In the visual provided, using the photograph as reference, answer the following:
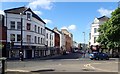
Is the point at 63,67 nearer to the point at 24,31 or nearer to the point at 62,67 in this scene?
the point at 62,67

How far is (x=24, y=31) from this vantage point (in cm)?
6631

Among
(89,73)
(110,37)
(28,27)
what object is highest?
(28,27)

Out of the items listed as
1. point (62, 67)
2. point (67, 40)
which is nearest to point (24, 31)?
point (62, 67)

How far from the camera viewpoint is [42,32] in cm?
8119

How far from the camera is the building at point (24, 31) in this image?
64225 millimetres

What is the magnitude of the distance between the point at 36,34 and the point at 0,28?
1611cm

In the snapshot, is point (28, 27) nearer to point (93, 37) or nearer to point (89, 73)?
point (93, 37)

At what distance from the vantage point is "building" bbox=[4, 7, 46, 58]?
64.2 m

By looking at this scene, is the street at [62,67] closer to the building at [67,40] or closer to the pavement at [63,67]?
the pavement at [63,67]

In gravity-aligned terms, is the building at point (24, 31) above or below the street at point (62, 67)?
above

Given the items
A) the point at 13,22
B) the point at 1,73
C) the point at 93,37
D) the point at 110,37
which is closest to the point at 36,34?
the point at 13,22

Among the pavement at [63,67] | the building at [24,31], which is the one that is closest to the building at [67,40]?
the building at [24,31]

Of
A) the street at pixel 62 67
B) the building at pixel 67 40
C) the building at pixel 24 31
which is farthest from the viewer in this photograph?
the building at pixel 67 40

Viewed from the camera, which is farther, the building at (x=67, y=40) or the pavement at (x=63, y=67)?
the building at (x=67, y=40)
